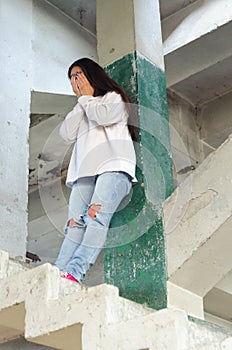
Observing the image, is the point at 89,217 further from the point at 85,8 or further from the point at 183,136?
the point at 183,136

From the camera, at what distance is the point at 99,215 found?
3232 mm

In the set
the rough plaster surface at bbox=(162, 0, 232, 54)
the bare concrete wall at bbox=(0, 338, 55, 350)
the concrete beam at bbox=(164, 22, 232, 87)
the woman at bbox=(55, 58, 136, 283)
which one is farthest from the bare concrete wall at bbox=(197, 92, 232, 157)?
the bare concrete wall at bbox=(0, 338, 55, 350)

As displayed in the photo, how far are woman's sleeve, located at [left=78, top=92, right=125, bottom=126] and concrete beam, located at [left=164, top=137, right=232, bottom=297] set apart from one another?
55 cm

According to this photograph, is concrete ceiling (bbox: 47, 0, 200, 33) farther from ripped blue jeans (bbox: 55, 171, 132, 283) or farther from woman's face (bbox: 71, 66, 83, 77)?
ripped blue jeans (bbox: 55, 171, 132, 283)

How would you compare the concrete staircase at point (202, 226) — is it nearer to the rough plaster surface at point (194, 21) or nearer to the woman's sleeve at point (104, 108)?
the woman's sleeve at point (104, 108)

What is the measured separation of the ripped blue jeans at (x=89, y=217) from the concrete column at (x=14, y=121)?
640 mm

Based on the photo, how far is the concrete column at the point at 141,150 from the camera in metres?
3.32

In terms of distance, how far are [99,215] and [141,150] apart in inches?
19.0

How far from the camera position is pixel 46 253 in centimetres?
786

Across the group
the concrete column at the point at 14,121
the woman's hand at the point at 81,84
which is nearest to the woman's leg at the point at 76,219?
the woman's hand at the point at 81,84

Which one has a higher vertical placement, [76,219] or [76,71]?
[76,71]

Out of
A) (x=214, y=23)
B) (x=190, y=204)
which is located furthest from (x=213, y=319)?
(x=214, y=23)

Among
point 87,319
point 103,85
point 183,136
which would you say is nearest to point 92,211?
point 103,85

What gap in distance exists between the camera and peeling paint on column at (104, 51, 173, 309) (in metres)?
3.29
